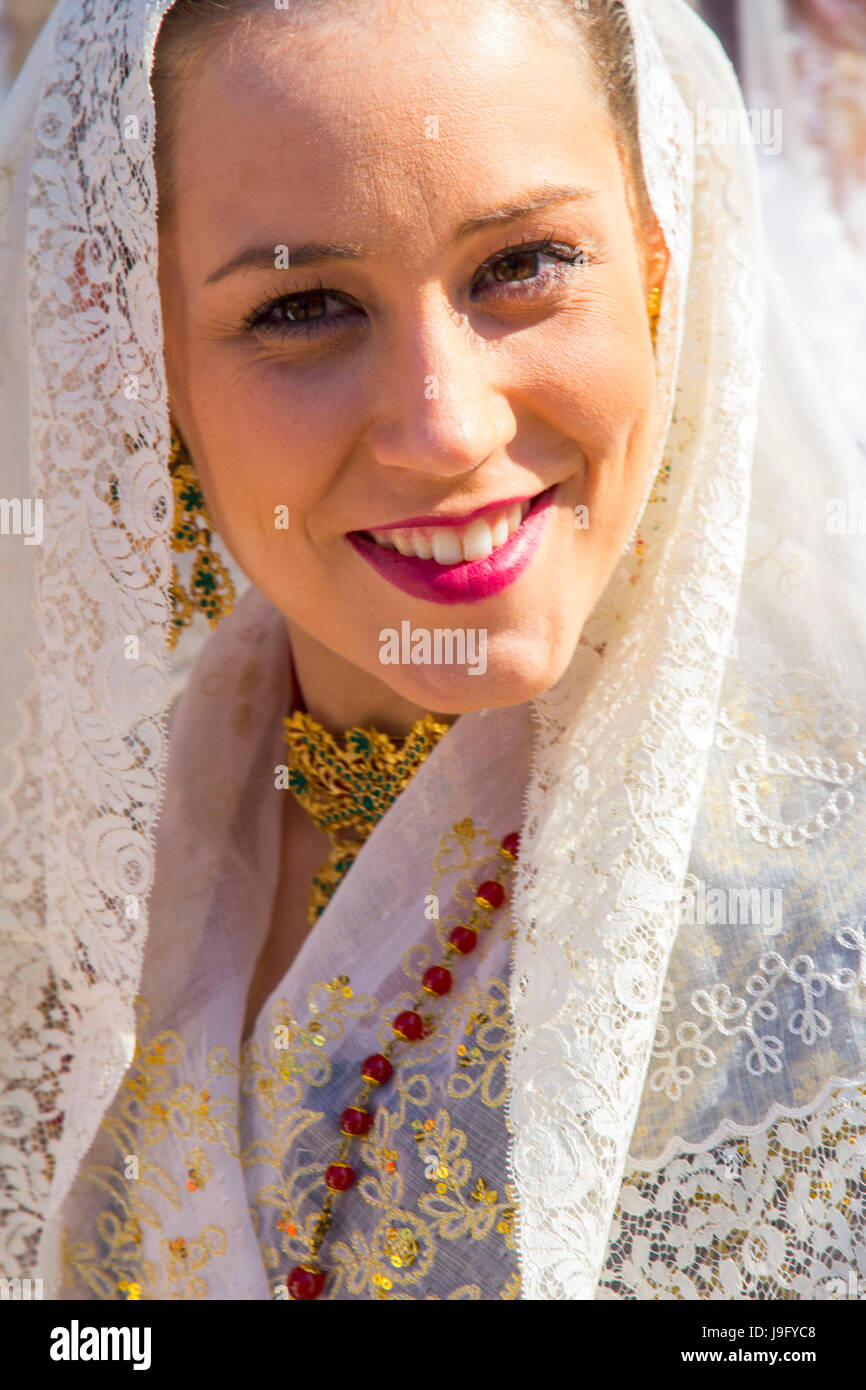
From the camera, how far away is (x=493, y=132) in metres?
1.16

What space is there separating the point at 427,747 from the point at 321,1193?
0.49 m

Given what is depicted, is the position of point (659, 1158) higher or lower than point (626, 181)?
lower

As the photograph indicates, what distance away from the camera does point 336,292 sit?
1217mm

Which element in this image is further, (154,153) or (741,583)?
(741,583)

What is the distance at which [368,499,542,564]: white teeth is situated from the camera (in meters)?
1.23

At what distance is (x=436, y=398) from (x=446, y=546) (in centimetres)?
15

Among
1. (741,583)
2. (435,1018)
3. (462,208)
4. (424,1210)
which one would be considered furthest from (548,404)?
(424,1210)

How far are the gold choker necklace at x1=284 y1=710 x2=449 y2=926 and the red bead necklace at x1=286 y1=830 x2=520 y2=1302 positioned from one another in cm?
20

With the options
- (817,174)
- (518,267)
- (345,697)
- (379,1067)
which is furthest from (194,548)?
(817,174)

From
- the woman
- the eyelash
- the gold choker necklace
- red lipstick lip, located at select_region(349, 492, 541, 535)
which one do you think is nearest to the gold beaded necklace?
the gold choker necklace

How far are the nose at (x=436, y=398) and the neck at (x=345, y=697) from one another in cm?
44

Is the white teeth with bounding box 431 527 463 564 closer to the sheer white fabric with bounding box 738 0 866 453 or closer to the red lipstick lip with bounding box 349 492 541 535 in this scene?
the red lipstick lip with bounding box 349 492 541 535

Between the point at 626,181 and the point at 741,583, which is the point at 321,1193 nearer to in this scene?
the point at 741,583

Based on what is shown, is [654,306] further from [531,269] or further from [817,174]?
[817,174]
